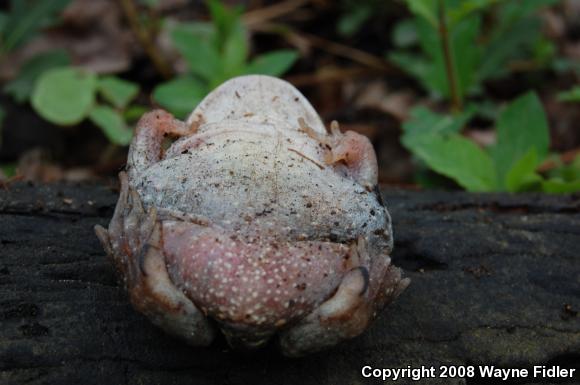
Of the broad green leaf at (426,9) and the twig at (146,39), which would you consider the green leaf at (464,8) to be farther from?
the twig at (146,39)

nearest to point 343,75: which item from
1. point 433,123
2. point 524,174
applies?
point 433,123

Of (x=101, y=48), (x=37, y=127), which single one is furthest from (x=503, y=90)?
(x=37, y=127)

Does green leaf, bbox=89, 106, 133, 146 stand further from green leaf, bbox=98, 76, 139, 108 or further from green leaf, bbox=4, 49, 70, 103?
green leaf, bbox=4, 49, 70, 103

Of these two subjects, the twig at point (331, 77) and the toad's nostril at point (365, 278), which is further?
the twig at point (331, 77)

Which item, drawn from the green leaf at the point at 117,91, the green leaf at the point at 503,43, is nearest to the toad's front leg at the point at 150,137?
the green leaf at the point at 117,91

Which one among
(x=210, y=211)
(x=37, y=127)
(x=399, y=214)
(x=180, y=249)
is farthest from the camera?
(x=37, y=127)

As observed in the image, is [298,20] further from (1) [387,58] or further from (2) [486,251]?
(2) [486,251]

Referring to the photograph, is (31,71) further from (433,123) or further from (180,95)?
(433,123)
